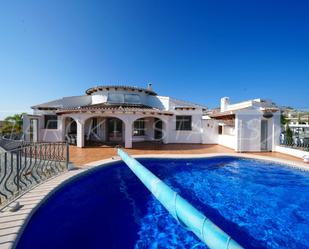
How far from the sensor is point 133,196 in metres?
6.59

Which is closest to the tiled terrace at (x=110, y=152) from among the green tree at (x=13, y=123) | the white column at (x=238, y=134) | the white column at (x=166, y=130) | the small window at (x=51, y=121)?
the white column at (x=238, y=134)

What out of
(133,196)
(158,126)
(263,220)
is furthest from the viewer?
Answer: (158,126)

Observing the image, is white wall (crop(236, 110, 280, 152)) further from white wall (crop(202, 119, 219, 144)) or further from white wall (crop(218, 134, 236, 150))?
white wall (crop(202, 119, 219, 144))

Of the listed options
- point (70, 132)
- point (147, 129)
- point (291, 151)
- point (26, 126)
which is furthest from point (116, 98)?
point (291, 151)

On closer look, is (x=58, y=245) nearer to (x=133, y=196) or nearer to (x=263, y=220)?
(x=133, y=196)

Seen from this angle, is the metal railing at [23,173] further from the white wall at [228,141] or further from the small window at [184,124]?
the white wall at [228,141]

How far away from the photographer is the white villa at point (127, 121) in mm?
15055

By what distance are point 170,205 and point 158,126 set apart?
14804 mm

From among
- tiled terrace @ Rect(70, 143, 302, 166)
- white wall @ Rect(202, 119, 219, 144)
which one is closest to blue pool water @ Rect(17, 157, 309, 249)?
tiled terrace @ Rect(70, 143, 302, 166)

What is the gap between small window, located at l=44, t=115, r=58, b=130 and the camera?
58.1ft

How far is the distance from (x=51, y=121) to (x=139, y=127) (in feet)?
32.2

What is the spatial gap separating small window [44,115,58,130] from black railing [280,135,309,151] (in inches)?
882

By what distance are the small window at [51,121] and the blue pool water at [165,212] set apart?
12.5 metres

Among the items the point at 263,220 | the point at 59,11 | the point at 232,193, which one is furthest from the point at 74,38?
the point at 263,220
